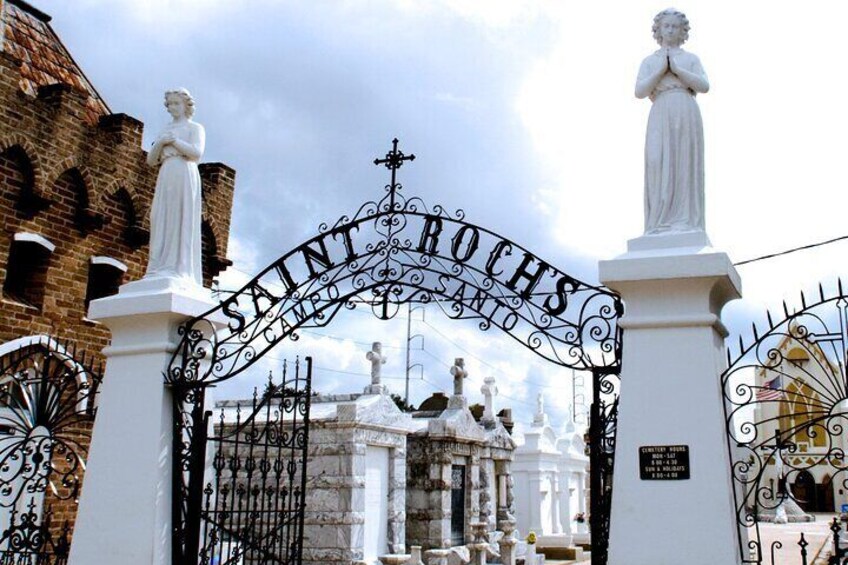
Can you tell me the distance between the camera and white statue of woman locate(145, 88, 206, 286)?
7.59 metres

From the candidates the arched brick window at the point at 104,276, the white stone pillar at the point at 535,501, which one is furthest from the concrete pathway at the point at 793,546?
the arched brick window at the point at 104,276

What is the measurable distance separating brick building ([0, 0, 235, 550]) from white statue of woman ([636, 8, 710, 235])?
8753 millimetres

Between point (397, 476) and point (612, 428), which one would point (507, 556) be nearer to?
point (397, 476)

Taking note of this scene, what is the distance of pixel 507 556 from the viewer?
17250 millimetres

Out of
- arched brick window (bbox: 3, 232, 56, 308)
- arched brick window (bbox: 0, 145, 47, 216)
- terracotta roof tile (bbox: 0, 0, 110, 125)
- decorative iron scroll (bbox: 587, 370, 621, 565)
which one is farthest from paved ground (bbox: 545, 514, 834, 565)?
terracotta roof tile (bbox: 0, 0, 110, 125)

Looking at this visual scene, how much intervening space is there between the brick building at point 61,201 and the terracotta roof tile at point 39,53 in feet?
0.11

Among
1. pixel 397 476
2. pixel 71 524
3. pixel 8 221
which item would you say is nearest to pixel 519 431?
pixel 397 476

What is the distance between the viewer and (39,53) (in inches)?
565

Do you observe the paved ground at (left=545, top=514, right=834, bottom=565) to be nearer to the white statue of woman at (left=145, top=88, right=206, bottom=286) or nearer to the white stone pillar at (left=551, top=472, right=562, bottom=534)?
the white stone pillar at (left=551, top=472, right=562, bottom=534)

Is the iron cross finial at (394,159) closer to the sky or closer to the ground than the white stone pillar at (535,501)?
closer to the sky

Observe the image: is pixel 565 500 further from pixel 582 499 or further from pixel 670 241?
pixel 670 241

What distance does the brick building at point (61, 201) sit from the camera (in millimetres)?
11625

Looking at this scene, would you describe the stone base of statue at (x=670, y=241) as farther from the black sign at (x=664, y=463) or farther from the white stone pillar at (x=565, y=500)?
the white stone pillar at (x=565, y=500)

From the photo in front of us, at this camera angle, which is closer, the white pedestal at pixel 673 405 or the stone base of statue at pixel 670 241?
the white pedestal at pixel 673 405
